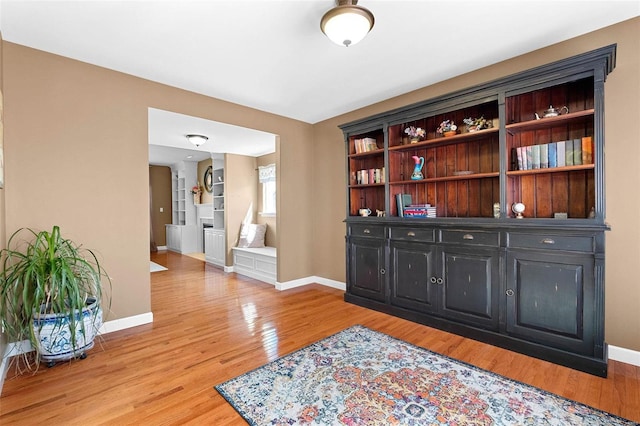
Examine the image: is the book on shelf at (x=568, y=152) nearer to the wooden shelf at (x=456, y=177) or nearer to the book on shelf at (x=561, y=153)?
the book on shelf at (x=561, y=153)

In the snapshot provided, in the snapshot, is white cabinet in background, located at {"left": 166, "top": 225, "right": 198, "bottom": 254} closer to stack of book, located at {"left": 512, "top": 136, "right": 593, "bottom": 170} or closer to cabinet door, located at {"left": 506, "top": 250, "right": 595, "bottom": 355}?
cabinet door, located at {"left": 506, "top": 250, "right": 595, "bottom": 355}

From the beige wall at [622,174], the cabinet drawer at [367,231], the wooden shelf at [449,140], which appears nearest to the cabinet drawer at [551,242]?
the beige wall at [622,174]

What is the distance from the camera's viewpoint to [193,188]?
815cm

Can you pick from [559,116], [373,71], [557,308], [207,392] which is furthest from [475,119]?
[207,392]

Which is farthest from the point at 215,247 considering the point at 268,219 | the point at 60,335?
the point at 60,335

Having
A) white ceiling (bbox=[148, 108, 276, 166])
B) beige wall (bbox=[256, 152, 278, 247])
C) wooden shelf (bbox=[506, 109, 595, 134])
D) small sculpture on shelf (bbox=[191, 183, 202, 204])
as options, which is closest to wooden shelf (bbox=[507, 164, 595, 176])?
wooden shelf (bbox=[506, 109, 595, 134])

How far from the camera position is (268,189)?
6137 mm

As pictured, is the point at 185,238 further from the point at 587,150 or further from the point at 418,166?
the point at 587,150

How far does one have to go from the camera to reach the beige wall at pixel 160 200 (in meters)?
8.84

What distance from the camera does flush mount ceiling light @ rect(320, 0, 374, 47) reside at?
1.95m

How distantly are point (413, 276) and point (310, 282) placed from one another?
6.73ft

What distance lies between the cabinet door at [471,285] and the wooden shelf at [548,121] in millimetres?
1075

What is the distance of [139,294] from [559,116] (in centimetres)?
412

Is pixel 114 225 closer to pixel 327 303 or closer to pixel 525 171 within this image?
pixel 327 303
